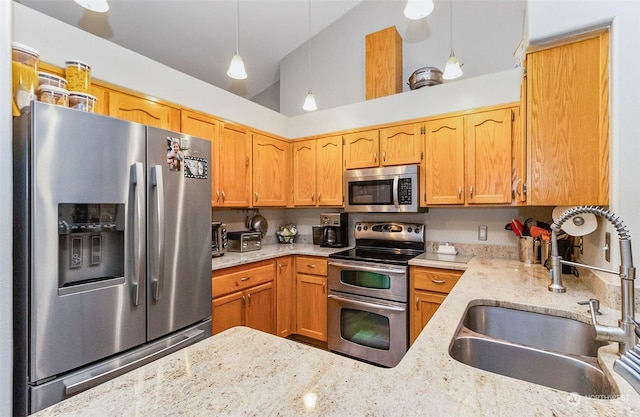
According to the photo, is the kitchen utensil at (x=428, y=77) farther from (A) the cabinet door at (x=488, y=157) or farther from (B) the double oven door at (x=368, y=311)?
(B) the double oven door at (x=368, y=311)

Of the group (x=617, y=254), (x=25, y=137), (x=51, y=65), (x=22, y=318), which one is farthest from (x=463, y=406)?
(x=51, y=65)

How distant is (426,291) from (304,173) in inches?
68.9

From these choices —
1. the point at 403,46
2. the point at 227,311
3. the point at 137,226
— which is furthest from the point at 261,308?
the point at 403,46

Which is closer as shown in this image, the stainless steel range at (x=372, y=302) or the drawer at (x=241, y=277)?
the drawer at (x=241, y=277)

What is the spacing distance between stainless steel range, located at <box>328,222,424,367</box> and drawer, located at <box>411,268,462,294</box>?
0.08m

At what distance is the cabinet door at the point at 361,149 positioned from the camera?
9.34ft

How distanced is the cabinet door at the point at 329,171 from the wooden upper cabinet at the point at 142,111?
1.43 metres

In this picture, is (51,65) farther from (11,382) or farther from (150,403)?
(150,403)

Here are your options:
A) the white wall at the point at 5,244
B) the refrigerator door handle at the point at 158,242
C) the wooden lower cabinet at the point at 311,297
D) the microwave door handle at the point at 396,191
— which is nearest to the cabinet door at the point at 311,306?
the wooden lower cabinet at the point at 311,297

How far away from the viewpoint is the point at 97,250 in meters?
1.46

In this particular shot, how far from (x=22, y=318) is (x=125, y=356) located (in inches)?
18.3

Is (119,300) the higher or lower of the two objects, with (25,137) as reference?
lower

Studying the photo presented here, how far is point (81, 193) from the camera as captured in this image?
1327mm

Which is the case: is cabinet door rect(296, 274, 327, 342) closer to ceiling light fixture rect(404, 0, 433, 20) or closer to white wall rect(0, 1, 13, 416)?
white wall rect(0, 1, 13, 416)
